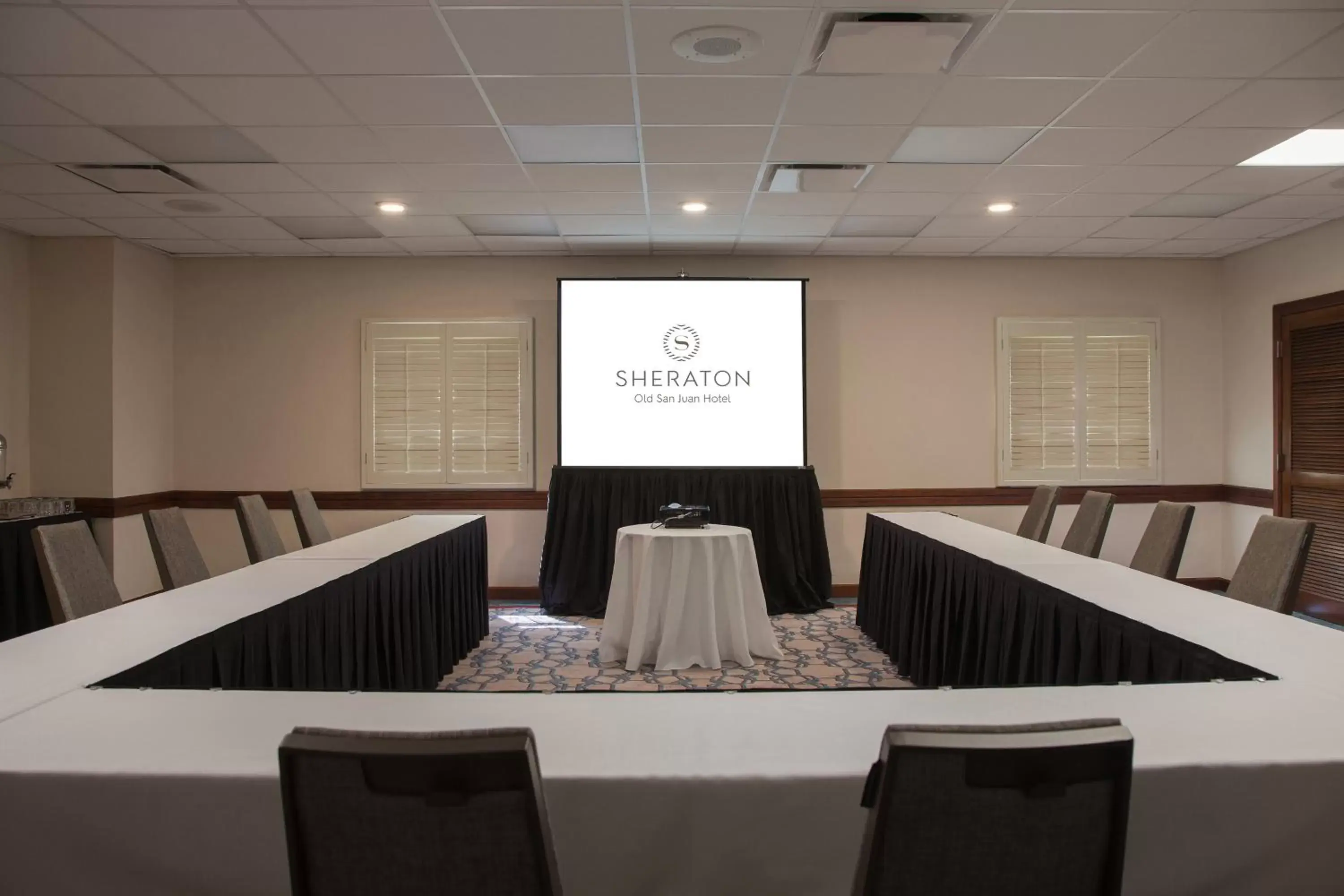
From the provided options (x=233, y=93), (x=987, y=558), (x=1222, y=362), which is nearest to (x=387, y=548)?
(x=233, y=93)

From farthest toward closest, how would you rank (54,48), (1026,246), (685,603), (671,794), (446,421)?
(446,421) < (1026,246) < (685,603) < (54,48) < (671,794)

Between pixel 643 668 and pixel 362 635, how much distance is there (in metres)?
1.68

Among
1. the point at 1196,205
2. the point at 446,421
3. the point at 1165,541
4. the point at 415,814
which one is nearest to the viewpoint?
the point at 415,814

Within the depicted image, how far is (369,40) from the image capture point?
2896 millimetres

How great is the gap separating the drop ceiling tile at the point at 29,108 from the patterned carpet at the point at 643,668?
3.07 metres

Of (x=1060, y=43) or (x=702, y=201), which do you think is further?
(x=702, y=201)

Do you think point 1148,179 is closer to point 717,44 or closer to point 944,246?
point 944,246

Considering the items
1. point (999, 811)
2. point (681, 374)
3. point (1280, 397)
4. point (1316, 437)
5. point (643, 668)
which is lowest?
point (643, 668)

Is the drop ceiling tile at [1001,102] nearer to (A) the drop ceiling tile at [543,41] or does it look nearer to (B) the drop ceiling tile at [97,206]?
(A) the drop ceiling tile at [543,41]

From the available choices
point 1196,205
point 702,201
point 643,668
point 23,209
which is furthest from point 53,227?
point 1196,205

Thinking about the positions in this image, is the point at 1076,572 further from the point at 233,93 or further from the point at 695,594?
the point at 233,93

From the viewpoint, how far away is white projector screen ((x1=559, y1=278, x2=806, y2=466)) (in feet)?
20.6

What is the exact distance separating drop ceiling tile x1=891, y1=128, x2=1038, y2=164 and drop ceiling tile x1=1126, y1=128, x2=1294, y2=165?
0.67m

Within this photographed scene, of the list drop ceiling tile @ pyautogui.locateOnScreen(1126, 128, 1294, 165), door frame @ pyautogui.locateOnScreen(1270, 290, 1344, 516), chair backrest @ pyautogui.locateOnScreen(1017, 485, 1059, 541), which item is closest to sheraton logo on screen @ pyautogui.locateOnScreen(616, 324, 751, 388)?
chair backrest @ pyautogui.locateOnScreen(1017, 485, 1059, 541)
